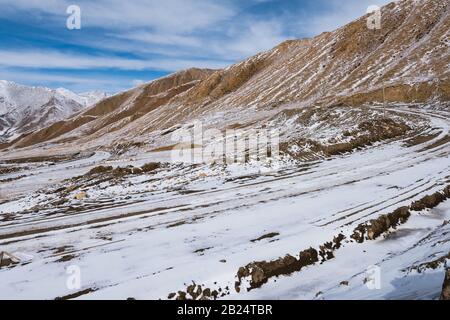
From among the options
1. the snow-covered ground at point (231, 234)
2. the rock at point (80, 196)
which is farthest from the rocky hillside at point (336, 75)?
the rock at point (80, 196)

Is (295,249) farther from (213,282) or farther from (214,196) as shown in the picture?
(214,196)

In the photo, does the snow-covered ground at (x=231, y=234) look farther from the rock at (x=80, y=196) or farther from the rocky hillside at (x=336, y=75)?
the rocky hillside at (x=336, y=75)

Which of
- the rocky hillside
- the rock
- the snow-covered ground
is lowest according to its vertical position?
the snow-covered ground

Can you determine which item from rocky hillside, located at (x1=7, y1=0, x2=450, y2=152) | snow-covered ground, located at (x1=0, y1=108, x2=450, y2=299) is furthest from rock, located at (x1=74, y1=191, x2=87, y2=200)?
rocky hillside, located at (x1=7, y1=0, x2=450, y2=152)

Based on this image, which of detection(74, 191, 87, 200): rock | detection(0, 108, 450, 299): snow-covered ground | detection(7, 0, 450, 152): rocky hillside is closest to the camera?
detection(0, 108, 450, 299): snow-covered ground

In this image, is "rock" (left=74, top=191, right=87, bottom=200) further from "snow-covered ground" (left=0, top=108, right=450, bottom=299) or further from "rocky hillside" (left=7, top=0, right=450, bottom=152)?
"rocky hillside" (left=7, top=0, right=450, bottom=152)

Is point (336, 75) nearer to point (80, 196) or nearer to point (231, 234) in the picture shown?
point (80, 196)

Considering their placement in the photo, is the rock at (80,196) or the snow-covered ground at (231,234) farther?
the rock at (80,196)
